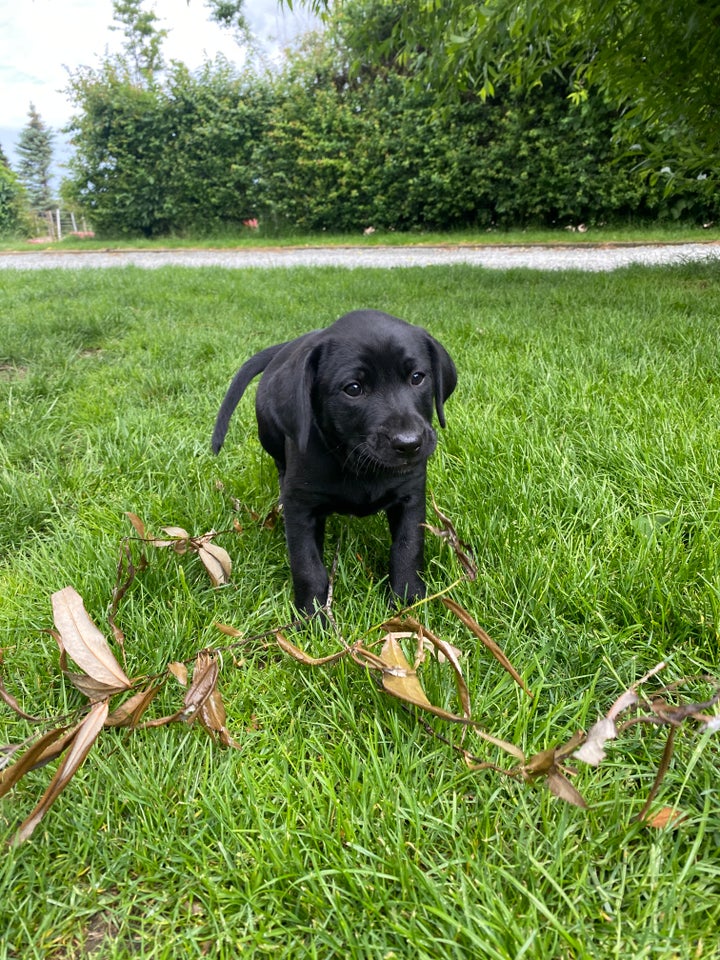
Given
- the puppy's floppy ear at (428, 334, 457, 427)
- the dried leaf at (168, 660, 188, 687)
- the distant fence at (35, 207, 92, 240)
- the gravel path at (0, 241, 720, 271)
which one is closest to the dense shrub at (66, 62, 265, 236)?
the gravel path at (0, 241, 720, 271)

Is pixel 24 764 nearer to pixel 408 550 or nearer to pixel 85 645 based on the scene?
pixel 85 645

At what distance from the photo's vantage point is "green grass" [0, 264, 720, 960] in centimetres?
102

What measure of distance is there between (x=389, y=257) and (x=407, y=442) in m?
11.1

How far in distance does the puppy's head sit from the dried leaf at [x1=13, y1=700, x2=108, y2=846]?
2.91ft

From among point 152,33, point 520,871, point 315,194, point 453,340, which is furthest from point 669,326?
point 152,33

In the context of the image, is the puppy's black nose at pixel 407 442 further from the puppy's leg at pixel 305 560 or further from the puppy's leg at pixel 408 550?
the puppy's leg at pixel 305 560

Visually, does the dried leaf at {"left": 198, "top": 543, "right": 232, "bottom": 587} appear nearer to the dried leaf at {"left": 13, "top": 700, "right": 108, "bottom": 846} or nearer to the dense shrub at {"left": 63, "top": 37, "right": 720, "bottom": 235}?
the dried leaf at {"left": 13, "top": 700, "right": 108, "bottom": 846}

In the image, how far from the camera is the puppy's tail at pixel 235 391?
225 cm

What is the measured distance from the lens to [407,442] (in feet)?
5.44

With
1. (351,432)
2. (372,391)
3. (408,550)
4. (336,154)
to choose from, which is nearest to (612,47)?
(372,391)

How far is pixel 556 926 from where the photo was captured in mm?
936

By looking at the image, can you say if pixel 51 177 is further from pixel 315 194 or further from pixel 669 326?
pixel 669 326

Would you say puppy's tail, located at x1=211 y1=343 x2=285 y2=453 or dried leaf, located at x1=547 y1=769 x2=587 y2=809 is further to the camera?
puppy's tail, located at x1=211 y1=343 x2=285 y2=453

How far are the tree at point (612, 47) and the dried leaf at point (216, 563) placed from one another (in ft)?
14.5
